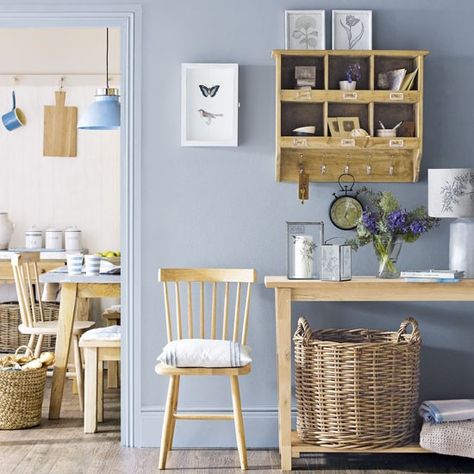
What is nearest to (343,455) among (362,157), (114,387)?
(362,157)

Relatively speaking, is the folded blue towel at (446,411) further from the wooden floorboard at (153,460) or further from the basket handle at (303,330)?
the basket handle at (303,330)

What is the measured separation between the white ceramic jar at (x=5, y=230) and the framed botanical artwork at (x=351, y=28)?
3568mm

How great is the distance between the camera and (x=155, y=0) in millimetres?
4555

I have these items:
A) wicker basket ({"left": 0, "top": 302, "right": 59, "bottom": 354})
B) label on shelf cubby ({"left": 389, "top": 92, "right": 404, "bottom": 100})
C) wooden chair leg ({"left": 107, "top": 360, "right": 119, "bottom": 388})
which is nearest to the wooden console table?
label on shelf cubby ({"left": 389, "top": 92, "right": 404, "bottom": 100})

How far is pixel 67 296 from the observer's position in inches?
209

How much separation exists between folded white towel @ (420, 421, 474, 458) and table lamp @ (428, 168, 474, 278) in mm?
675

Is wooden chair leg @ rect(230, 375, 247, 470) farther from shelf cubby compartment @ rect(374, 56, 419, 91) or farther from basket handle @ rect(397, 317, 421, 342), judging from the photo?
shelf cubby compartment @ rect(374, 56, 419, 91)

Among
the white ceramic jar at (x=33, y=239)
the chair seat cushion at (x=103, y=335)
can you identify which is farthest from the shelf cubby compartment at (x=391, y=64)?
the white ceramic jar at (x=33, y=239)

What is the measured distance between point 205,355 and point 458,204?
1.28 metres

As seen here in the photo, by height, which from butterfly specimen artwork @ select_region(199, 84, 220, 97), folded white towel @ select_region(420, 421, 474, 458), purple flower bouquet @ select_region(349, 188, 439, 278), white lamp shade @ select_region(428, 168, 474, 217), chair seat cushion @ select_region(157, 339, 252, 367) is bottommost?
folded white towel @ select_region(420, 421, 474, 458)

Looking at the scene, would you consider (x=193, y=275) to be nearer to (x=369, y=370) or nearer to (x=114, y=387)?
(x=369, y=370)

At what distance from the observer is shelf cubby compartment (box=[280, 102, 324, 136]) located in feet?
14.8

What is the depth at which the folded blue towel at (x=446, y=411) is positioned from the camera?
4.20m

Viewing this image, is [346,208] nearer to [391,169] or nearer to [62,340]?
[391,169]
